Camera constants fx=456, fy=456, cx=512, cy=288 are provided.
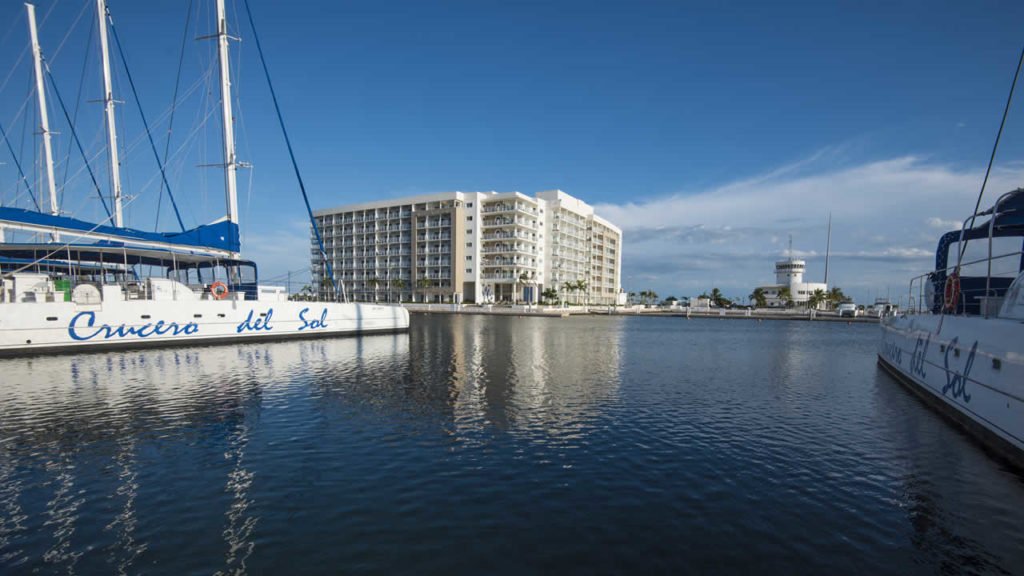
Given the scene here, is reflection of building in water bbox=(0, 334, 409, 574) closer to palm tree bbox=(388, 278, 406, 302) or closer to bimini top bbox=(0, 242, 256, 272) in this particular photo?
bimini top bbox=(0, 242, 256, 272)

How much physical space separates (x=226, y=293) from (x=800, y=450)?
32.4m

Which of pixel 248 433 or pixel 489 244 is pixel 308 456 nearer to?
pixel 248 433

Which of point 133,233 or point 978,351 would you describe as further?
point 133,233

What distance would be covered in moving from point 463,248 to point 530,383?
311 ft

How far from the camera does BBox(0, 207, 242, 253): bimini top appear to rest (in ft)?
73.9

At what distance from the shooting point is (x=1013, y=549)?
6.47 metres

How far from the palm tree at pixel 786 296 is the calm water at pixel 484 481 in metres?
148

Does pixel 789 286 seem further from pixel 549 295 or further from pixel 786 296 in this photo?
pixel 549 295

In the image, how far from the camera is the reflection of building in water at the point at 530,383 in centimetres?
1302

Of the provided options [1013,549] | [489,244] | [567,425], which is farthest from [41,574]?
[489,244]

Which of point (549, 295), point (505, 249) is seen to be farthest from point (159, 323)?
point (549, 295)

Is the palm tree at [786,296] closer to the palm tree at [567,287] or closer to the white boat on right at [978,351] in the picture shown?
the palm tree at [567,287]

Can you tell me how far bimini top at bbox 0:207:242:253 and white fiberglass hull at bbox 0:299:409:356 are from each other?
3499 mm

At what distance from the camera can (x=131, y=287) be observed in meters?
27.5
